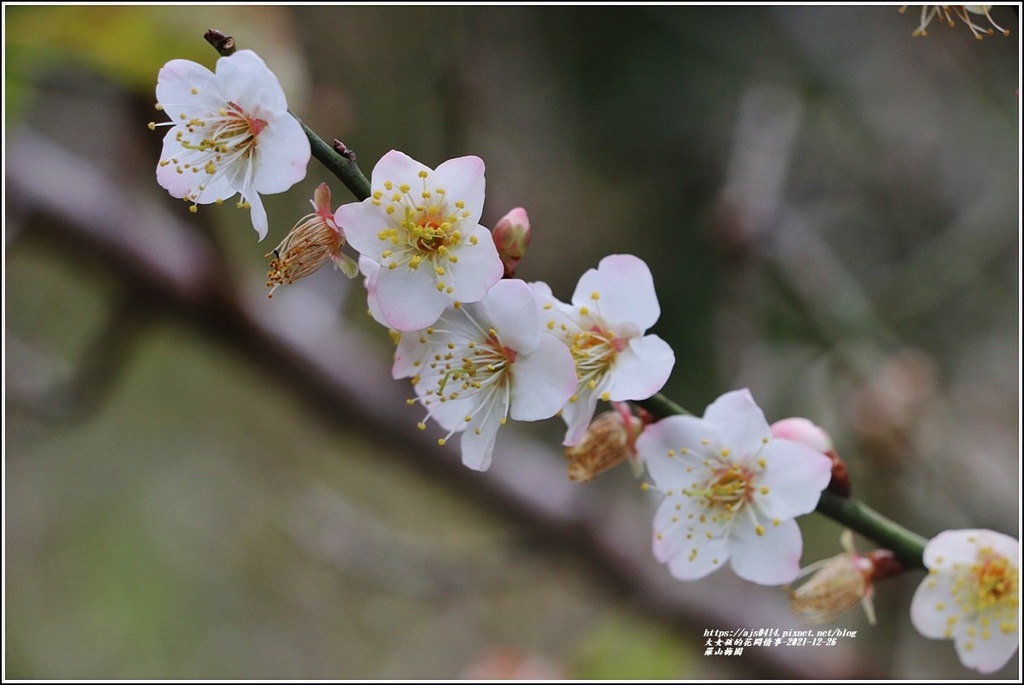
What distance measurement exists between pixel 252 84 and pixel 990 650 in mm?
704

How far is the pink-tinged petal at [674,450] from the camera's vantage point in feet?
1.94

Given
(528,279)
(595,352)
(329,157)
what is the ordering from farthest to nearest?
(528,279) → (595,352) → (329,157)

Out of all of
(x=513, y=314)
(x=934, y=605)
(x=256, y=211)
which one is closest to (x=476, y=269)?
(x=513, y=314)

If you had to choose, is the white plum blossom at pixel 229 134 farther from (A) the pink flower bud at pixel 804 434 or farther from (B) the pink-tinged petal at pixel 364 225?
(A) the pink flower bud at pixel 804 434

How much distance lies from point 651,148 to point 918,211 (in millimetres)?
636

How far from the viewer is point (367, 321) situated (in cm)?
238

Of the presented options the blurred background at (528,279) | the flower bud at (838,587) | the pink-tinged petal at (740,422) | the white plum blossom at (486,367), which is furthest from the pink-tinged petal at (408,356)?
the blurred background at (528,279)

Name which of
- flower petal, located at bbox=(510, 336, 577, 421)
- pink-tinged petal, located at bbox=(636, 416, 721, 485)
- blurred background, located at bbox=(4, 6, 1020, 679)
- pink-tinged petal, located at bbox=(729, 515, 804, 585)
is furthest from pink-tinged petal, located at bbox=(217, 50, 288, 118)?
blurred background, located at bbox=(4, 6, 1020, 679)

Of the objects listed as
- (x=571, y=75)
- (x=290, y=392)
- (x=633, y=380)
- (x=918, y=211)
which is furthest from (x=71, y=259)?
(x=918, y=211)

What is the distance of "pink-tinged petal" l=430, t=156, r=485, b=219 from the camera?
0.54 m

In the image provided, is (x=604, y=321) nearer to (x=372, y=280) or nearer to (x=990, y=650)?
(x=372, y=280)

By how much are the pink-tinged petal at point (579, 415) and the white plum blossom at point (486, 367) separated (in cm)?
2

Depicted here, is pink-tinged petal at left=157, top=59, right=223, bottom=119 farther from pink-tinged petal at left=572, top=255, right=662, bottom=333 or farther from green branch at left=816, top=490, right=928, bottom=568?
green branch at left=816, top=490, right=928, bottom=568

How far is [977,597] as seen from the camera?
27.1 inches
